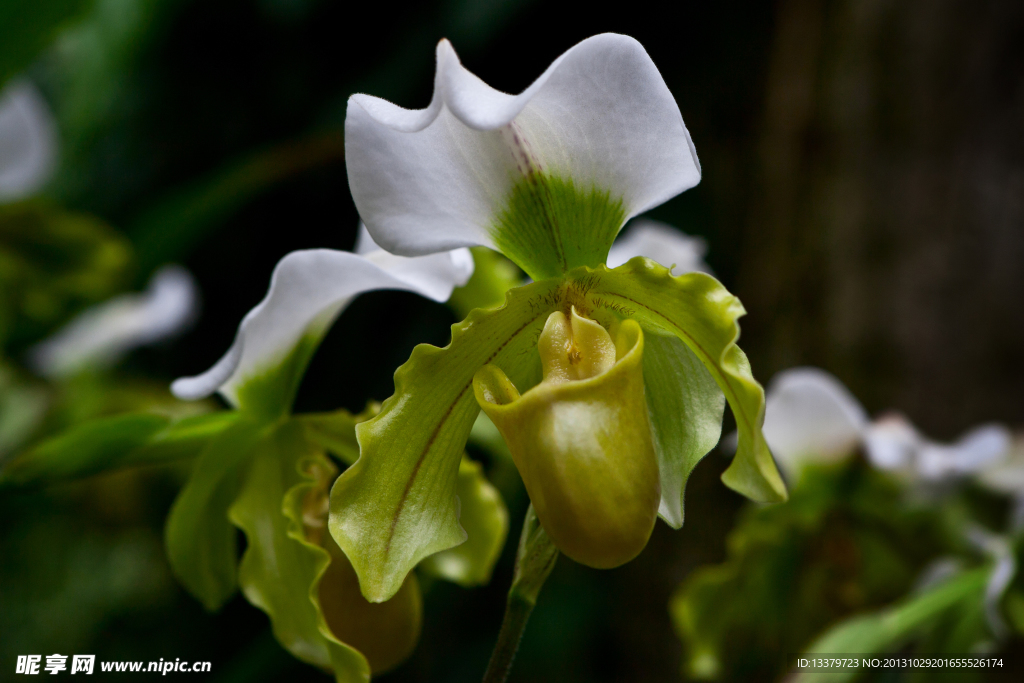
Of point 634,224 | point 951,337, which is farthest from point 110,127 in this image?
point 951,337

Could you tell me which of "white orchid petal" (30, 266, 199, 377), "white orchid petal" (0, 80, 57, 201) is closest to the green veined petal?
"white orchid petal" (30, 266, 199, 377)

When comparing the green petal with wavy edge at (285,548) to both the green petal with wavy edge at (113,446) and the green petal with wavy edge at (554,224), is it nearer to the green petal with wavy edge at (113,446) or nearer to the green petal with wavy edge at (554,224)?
the green petal with wavy edge at (113,446)

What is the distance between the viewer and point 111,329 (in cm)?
84

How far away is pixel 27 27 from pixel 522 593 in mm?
588

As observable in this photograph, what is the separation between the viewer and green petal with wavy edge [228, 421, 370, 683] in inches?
14.8

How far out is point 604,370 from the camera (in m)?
0.31

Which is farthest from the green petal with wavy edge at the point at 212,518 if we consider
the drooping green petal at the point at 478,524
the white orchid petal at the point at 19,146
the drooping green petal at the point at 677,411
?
the white orchid petal at the point at 19,146

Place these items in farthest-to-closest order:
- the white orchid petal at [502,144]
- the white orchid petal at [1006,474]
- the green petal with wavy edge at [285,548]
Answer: the white orchid petal at [1006,474] → the green petal with wavy edge at [285,548] → the white orchid petal at [502,144]

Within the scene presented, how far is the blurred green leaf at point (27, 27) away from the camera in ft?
1.83

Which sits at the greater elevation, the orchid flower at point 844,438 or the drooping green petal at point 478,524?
the drooping green petal at point 478,524

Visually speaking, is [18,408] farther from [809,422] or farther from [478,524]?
[809,422]

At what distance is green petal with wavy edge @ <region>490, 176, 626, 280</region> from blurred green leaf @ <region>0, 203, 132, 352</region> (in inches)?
22.7

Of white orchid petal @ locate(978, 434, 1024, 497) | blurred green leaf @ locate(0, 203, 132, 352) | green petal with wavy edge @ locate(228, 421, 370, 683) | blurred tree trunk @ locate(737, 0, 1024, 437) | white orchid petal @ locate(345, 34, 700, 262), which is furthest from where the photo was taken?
blurred tree trunk @ locate(737, 0, 1024, 437)

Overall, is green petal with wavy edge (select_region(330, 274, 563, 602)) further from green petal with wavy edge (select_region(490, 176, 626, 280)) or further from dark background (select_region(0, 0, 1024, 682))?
dark background (select_region(0, 0, 1024, 682))
